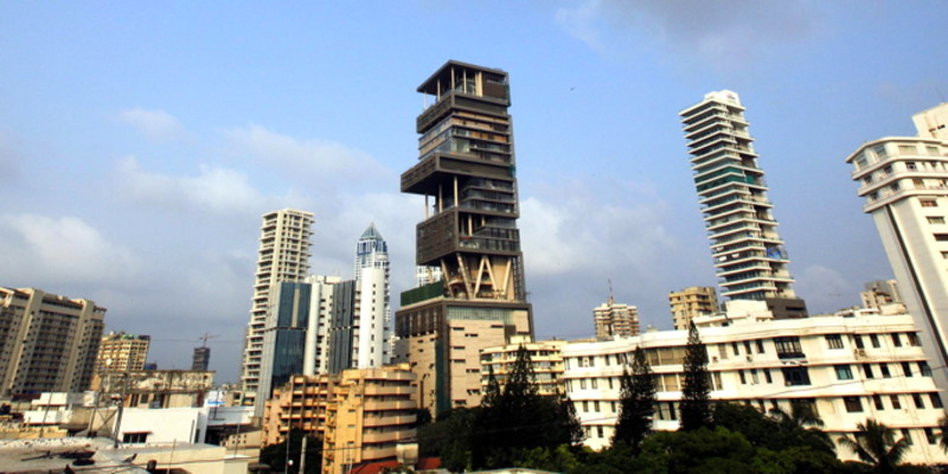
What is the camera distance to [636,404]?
49.6 metres

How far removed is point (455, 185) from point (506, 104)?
2903 cm

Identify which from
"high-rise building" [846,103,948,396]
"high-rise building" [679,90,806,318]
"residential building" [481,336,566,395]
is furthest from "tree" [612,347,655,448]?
"high-rise building" [679,90,806,318]

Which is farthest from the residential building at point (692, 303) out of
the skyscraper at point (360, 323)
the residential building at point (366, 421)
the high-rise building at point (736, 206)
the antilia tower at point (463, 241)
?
the residential building at point (366, 421)

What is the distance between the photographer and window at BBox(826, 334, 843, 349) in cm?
4481

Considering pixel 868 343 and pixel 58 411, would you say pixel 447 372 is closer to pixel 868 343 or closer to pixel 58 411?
pixel 58 411

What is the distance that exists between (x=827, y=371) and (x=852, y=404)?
2.97 m

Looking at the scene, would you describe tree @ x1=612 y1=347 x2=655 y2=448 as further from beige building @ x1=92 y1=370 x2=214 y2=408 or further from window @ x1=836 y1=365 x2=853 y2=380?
beige building @ x1=92 y1=370 x2=214 y2=408

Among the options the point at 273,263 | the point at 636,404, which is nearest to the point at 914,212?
the point at 636,404

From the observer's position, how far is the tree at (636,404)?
49.1m

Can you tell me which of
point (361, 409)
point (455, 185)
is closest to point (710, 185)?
point (455, 185)

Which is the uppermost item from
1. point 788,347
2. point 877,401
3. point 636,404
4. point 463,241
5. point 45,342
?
point 463,241

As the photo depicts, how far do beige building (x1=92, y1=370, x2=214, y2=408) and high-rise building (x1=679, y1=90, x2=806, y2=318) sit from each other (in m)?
116

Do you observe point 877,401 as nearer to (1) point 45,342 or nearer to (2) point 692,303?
(2) point 692,303

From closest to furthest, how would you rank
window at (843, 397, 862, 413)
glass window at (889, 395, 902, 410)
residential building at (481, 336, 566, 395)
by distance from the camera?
glass window at (889, 395, 902, 410), window at (843, 397, 862, 413), residential building at (481, 336, 566, 395)
